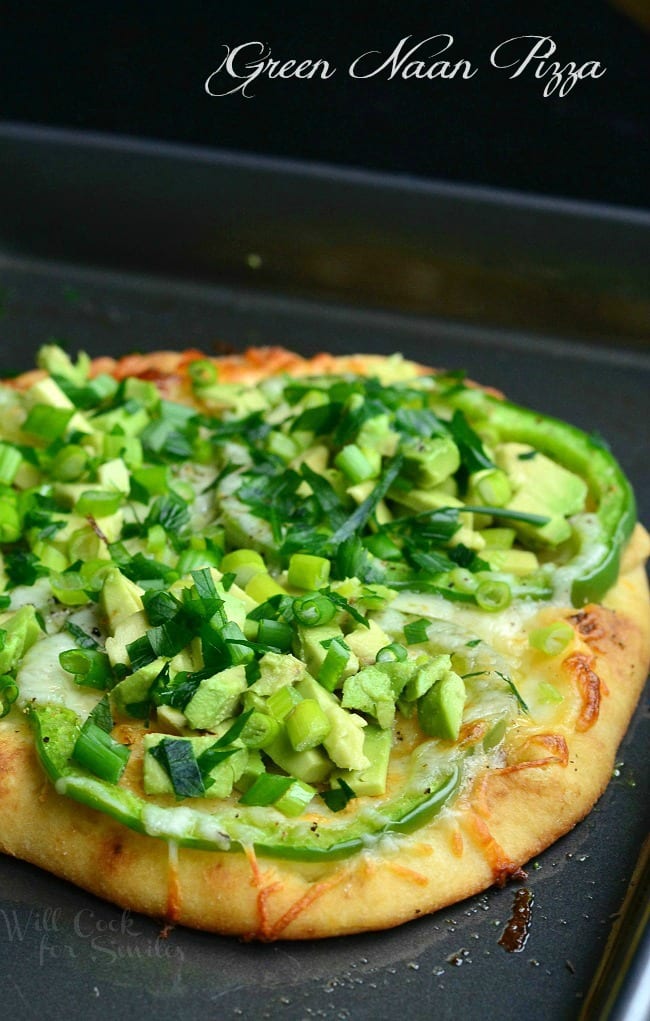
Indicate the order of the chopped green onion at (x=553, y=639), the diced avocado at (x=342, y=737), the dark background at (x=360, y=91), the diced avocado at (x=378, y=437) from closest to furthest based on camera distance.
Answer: the diced avocado at (x=342, y=737) < the chopped green onion at (x=553, y=639) < the diced avocado at (x=378, y=437) < the dark background at (x=360, y=91)

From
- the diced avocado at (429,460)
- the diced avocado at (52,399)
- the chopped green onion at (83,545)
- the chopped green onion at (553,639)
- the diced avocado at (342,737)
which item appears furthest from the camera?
the diced avocado at (52,399)

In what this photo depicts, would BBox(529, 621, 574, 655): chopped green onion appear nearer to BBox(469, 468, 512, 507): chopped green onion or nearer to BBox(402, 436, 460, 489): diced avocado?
BBox(469, 468, 512, 507): chopped green onion

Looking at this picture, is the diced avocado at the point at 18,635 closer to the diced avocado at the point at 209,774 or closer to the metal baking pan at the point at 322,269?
the diced avocado at the point at 209,774

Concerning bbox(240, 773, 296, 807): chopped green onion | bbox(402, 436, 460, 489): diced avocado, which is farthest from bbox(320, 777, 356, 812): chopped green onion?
bbox(402, 436, 460, 489): diced avocado

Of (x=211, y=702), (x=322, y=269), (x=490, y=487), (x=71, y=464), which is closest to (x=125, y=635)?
(x=211, y=702)

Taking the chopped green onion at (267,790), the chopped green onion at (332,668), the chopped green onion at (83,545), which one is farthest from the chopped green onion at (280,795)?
the chopped green onion at (83,545)

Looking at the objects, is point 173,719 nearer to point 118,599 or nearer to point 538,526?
point 118,599

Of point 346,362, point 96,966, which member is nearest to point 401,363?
point 346,362
